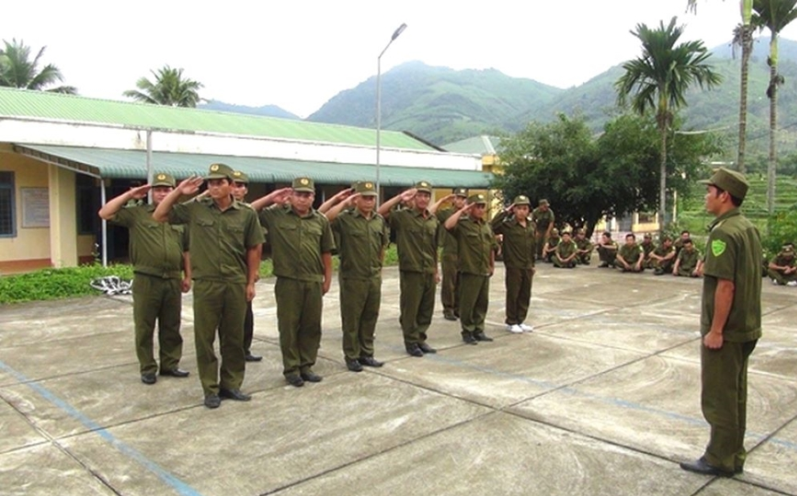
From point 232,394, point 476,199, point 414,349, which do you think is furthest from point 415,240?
point 232,394

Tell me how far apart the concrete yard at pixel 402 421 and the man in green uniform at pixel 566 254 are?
26.5 ft

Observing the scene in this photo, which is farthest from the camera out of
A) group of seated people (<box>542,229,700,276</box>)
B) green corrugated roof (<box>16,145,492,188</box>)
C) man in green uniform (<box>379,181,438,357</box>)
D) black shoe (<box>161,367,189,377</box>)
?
green corrugated roof (<box>16,145,492,188</box>)

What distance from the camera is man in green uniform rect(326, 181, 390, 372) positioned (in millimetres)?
5941

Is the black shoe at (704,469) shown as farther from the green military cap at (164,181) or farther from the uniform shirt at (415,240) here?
the green military cap at (164,181)

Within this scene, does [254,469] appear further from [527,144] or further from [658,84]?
[527,144]

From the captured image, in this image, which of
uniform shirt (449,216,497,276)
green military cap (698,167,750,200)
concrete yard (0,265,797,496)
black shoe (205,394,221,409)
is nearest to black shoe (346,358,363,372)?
concrete yard (0,265,797,496)

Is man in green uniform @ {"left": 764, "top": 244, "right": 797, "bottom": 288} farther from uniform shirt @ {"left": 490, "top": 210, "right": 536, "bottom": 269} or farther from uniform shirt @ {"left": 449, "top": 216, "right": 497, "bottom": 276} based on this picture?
uniform shirt @ {"left": 449, "top": 216, "right": 497, "bottom": 276}

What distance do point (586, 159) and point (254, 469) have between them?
17.0 metres

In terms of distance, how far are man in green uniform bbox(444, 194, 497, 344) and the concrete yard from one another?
0.31 metres

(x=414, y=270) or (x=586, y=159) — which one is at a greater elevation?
(x=586, y=159)

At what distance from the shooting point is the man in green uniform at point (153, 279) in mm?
5449

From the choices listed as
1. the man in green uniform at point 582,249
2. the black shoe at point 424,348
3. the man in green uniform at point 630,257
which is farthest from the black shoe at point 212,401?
the man in green uniform at point 582,249

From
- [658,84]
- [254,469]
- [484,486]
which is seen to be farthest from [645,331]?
[658,84]

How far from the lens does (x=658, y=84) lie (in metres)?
16.7
